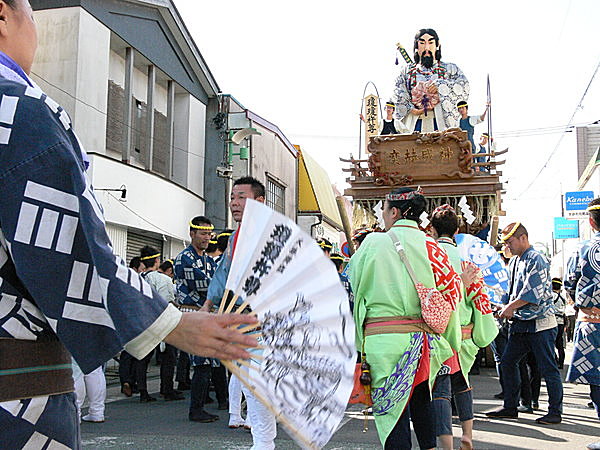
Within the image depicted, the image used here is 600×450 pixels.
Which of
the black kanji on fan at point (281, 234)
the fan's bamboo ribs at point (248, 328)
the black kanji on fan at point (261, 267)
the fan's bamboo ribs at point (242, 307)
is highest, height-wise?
the black kanji on fan at point (281, 234)

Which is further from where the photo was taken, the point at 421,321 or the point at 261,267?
the point at 421,321

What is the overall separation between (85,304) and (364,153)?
938cm

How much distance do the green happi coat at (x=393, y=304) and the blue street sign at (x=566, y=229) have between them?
3299 centimetres

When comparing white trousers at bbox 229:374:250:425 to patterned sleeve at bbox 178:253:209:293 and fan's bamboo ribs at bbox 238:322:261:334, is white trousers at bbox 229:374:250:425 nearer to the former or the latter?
patterned sleeve at bbox 178:253:209:293

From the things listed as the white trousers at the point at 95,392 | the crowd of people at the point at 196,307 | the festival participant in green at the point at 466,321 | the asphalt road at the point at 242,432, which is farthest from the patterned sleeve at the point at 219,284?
the white trousers at the point at 95,392

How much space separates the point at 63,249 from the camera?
142cm

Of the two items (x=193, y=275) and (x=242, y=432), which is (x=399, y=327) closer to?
(x=242, y=432)

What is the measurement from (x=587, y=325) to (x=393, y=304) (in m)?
2.77

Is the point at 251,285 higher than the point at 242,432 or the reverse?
higher

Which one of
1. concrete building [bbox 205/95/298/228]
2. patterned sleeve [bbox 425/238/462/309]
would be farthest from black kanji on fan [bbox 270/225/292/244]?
concrete building [bbox 205/95/298/228]

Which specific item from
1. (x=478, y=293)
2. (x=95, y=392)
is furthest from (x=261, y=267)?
(x=95, y=392)

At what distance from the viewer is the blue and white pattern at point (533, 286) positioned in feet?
20.8

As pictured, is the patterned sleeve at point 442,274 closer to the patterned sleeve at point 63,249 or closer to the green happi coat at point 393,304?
the green happi coat at point 393,304

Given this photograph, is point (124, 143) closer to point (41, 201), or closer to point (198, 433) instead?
point (198, 433)
